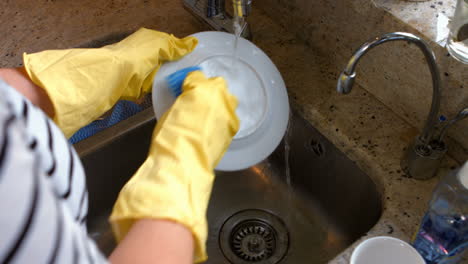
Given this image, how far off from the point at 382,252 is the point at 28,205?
48 centimetres

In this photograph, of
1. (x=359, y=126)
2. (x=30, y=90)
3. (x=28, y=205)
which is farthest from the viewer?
(x=359, y=126)

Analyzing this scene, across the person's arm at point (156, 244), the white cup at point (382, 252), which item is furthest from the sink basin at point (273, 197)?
the person's arm at point (156, 244)

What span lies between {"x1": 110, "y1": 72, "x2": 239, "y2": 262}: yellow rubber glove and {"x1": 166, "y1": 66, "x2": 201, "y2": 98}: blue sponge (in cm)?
3

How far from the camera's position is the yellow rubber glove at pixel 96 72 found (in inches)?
28.0

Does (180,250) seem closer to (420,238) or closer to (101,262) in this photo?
(101,262)

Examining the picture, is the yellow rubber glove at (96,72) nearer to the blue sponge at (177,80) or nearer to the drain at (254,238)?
the blue sponge at (177,80)

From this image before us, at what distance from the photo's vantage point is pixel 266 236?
978mm

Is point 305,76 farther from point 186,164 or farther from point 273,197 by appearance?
point 186,164

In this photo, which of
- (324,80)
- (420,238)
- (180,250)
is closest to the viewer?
(180,250)

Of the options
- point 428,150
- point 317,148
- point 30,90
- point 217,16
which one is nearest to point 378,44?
point 428,150

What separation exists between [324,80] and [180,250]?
581 mm

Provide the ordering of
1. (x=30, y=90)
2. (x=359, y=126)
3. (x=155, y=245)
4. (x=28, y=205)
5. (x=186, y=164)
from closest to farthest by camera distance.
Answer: (x=28, y=205)
(x=155, y=245)
(x=186, y=164)
(x=30, y=90)
(x=359, y=126)

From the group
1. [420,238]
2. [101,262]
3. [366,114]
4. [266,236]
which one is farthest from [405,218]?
[101,262]

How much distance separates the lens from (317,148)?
91cm
